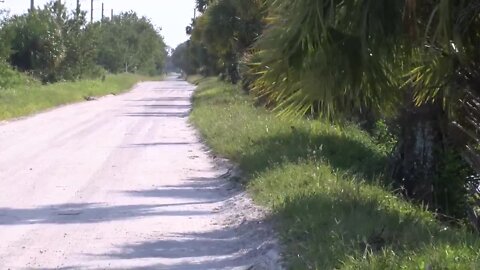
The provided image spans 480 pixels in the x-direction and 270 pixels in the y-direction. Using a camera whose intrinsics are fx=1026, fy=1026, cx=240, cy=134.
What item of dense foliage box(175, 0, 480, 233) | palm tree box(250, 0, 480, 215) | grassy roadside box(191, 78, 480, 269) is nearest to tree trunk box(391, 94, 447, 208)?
grassy roadside box(191, 78, 480, 269)

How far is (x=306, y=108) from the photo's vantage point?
8297mm

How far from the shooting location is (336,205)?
437 inches

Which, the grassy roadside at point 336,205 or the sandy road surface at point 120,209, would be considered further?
the sandy road surface at point 120,209

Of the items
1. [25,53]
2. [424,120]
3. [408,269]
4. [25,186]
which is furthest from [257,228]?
[25,53]

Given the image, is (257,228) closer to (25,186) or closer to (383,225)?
(383,225)

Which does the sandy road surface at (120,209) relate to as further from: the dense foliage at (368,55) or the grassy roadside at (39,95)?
the grassy roadside at (39,95)

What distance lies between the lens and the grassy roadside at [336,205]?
8273 millimetres

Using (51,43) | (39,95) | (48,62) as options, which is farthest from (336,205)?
(48,62)

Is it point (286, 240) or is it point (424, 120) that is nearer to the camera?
point (286, 240)

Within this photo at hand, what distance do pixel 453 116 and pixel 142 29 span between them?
118 m

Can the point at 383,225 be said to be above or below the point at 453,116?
below

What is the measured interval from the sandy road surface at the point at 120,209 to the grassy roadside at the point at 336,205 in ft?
1.68

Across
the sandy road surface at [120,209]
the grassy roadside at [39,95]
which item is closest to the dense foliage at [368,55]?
the sandy road surface at [120,209]

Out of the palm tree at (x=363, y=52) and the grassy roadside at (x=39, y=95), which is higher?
the palm tree at (x=363, y=52)
